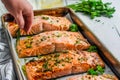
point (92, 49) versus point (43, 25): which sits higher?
point (43, 25)

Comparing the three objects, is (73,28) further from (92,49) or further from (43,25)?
(92,49)

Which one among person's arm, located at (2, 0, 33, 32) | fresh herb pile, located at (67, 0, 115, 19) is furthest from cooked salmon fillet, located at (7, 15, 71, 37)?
person's arm, located at (2, 0, 33, 32)

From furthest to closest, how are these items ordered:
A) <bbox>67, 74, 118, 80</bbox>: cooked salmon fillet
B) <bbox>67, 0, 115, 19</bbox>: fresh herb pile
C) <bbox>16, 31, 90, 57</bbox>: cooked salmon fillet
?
<bbox>67, 0, 115, 19</bbox>: fresh herb pile
<bbox>16, 31, 90, 57</bbox>: cooked salmon fillet
<bbox>67, 74, 118, 80</bbox>: cooked salmon fillet

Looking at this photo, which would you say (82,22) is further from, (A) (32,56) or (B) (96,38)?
(A) (32,56)

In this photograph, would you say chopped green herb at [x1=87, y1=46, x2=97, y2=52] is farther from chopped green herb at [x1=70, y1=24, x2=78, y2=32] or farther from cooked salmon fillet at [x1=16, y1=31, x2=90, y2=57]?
chopped green herb at [x1=70, y1=24, x2=78, y2=32]

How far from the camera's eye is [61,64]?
197 cm

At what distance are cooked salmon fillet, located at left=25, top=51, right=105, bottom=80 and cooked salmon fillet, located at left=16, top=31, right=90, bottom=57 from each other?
0.08 meters

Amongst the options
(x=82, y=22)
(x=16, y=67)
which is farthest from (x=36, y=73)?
(x=82, y=22)

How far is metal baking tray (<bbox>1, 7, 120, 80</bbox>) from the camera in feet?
6.22

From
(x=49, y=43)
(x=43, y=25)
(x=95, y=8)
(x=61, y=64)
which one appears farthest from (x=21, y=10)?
(x=95, y=8)

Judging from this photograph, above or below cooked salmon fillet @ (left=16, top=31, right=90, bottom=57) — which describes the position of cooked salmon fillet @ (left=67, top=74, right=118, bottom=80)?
below

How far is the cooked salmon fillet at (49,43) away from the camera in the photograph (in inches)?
84.3

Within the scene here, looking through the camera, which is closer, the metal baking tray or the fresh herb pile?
the metal baking tray

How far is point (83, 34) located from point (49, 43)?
39 centimetres
